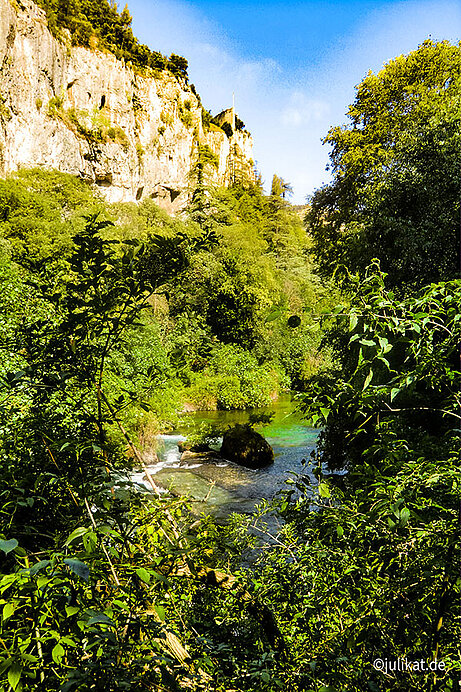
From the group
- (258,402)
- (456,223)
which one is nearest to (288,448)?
(258,402)

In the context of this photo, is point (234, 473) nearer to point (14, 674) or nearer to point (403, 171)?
point (403, 171)

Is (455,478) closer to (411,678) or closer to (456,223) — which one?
(411,678)

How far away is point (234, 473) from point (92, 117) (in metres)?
36.6

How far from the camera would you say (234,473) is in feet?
36.6

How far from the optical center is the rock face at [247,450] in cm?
1169

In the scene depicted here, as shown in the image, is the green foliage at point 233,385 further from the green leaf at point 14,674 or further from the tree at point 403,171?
the green leaf at point 14,674

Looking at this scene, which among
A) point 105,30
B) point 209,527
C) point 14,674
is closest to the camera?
point 14,674

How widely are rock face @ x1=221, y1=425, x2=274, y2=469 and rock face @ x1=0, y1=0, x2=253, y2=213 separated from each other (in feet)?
86.1

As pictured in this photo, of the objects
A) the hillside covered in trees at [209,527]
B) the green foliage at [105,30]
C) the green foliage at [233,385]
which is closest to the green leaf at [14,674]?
the hillside covered in trees at [209,527]

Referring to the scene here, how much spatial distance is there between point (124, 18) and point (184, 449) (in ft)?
152

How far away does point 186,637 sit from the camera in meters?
1.67

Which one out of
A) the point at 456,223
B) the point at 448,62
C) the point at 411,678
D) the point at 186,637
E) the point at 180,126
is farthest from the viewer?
the point at 180,126

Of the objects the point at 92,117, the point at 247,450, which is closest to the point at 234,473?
the point at 247,450

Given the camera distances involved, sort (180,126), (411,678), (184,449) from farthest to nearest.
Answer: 1. (180,126)
2. (184,449)
3. (411,678)
